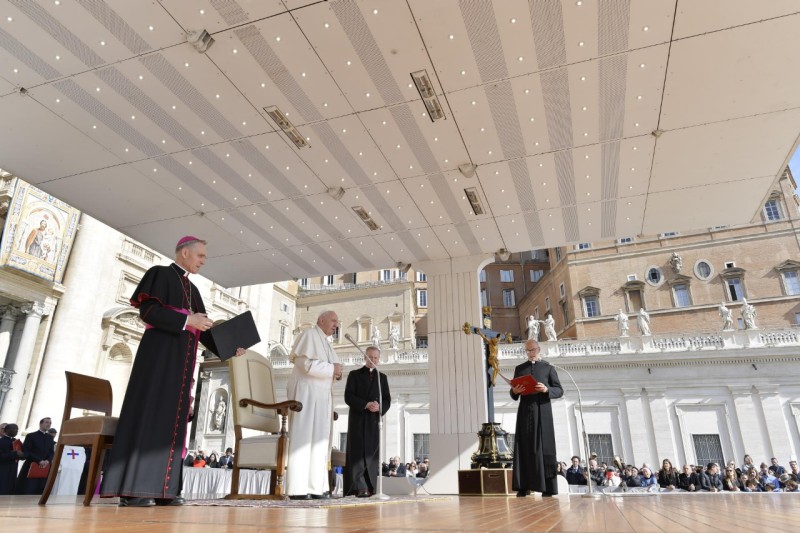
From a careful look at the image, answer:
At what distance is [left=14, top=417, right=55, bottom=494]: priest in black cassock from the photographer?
7.50m

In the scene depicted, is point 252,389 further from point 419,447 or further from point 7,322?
point 419,447

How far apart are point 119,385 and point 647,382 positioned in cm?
1971

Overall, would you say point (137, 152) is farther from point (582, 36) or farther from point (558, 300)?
point (558, 300)

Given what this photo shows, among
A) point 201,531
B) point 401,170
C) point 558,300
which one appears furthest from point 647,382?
point 201,531

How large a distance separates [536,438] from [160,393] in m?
3.53

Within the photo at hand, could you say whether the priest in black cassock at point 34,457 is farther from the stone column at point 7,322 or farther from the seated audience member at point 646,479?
the seated audience member at point 646,479

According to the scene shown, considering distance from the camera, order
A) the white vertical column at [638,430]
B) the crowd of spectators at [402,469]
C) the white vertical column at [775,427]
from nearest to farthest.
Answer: the crowd of spectators at [402,469] < the white vertical column at [775,427] < the white vertical column at [638,430]

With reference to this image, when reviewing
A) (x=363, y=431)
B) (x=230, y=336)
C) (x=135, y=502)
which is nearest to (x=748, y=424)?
(x=363, y=431)

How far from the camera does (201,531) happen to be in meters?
1.15

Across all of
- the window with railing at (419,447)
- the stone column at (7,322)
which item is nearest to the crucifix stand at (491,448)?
the window with railing at (419,447)

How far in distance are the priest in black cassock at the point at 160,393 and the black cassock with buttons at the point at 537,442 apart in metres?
3.28

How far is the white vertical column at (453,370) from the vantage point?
7.28 m

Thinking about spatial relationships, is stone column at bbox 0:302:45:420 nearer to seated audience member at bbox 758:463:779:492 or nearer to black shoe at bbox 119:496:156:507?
black shoe at bbox 119:496:156:507

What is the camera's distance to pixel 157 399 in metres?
3.39
